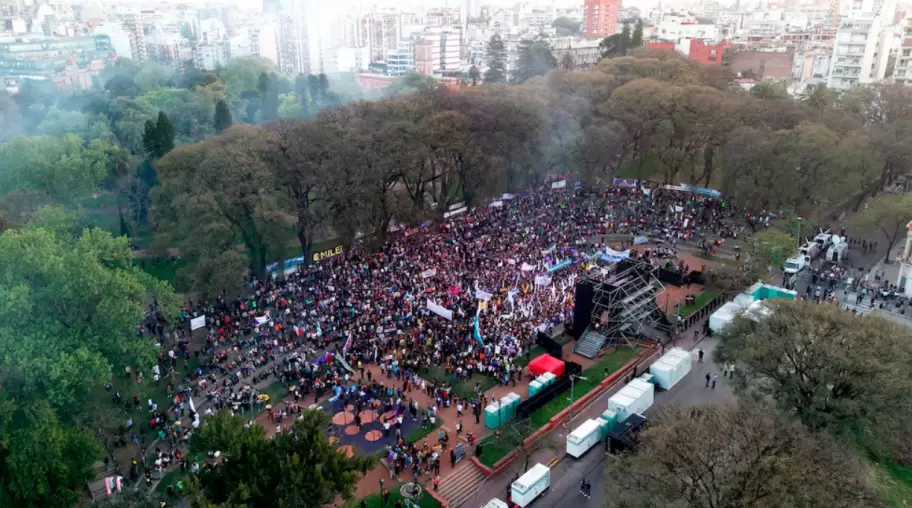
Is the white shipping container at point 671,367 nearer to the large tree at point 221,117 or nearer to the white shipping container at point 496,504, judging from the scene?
the white shipping container at point 496,504

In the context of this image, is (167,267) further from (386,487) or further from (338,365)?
(386,487)

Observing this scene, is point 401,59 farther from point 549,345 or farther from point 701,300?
point 549,345

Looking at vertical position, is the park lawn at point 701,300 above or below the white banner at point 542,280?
below

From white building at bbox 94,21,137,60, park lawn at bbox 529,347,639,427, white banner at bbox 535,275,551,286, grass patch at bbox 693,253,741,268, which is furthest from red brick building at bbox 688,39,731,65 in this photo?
white building at bbox 94,21,137,60

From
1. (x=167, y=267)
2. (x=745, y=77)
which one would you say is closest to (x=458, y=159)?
(x=167, y=267)

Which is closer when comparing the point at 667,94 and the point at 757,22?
the point at 667,94

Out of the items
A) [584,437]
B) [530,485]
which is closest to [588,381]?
[584,437]

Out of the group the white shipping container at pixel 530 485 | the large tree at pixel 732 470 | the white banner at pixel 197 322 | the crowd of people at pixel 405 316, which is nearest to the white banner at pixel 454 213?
the crowd of people at pixel 405 316

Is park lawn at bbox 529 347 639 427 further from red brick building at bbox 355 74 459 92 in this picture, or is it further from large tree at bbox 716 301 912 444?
red brick building at bbox 355 74 459 92
